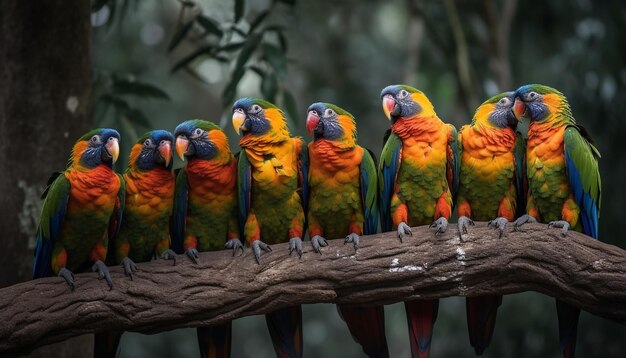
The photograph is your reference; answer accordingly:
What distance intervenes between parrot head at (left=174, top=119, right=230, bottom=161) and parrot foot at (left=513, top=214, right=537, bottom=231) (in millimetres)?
1922

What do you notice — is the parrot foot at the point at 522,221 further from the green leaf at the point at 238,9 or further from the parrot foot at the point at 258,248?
the green leaf at the point at 238,9

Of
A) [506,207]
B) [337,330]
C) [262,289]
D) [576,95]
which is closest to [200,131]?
[262,289]

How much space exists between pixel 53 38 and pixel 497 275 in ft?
11.9

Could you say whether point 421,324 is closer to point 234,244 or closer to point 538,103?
point 234,244

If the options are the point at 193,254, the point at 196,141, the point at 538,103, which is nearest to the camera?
the point at 193,254

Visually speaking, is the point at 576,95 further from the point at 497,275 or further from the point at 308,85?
the point at 497,275

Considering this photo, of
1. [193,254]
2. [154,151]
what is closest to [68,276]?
[193,254]

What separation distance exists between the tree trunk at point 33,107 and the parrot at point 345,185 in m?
1.96

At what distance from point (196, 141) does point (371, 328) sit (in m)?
1.66

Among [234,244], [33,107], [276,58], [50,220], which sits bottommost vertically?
[234,244]

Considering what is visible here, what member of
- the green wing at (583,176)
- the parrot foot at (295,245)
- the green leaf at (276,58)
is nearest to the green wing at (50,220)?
the parrot foot at (295,245)

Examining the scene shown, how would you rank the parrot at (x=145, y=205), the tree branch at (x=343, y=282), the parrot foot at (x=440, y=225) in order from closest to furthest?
1. the tree branch at (x=343, y=282)
2. the parrot foot at (x=440, y=225)
3. the parrot at (x=145, y=205)

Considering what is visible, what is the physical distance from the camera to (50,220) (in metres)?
4.68

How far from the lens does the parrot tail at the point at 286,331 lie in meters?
4.98
